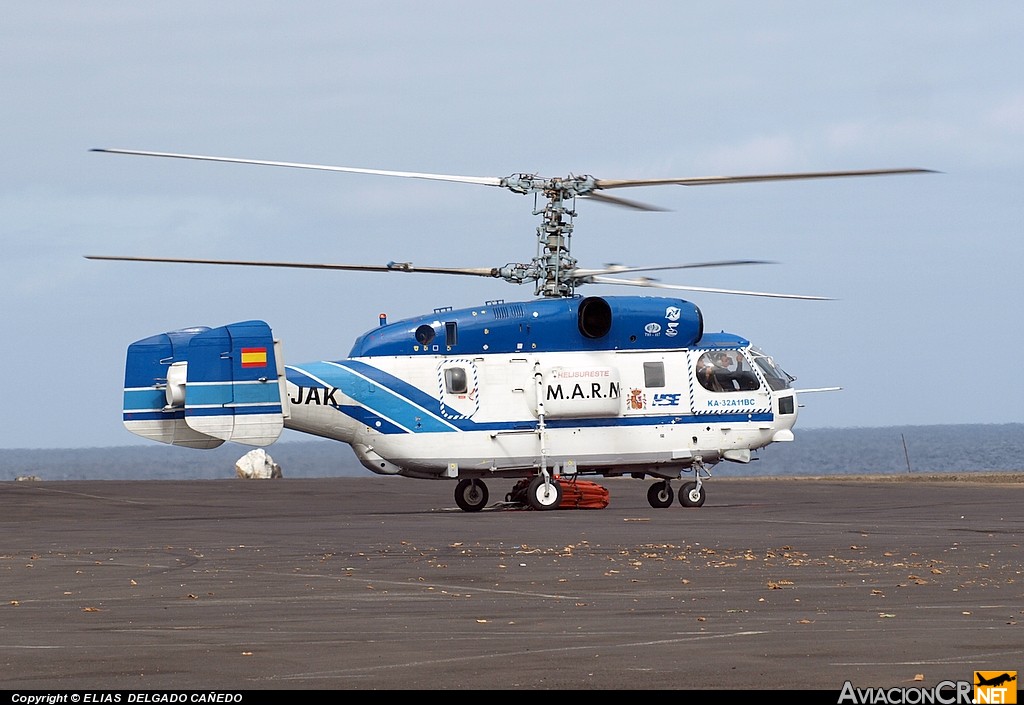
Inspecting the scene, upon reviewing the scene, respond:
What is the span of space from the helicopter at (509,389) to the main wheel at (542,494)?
0.10 ft

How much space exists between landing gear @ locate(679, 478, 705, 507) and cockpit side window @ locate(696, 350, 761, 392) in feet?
6.46

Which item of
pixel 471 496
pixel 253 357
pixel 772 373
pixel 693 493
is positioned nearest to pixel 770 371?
pixel 772 373

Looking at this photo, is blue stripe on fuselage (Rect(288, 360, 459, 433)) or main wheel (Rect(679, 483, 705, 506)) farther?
main wheel (Rect(679, 483, 705, 506))

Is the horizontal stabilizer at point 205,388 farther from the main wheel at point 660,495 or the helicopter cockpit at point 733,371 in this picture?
the helicopter cockpit at point 733,371

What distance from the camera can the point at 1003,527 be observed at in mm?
24031

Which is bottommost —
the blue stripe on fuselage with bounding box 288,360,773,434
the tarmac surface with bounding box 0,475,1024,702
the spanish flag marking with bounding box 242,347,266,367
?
the tarmac surface with bounding box 0,475,1024,702

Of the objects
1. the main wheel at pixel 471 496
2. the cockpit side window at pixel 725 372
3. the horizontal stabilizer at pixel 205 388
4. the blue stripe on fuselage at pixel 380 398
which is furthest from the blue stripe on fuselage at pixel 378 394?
the cockpit side window at pixel 725 372

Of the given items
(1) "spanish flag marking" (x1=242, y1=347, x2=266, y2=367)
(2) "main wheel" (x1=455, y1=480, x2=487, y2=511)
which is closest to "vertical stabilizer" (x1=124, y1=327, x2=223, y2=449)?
(1) "spanish flag marking" (x1=242, y1=347, x2=266, y2=367)

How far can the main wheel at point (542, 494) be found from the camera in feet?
103

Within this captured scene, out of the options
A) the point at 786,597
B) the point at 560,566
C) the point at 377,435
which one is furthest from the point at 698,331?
the point at 786,597

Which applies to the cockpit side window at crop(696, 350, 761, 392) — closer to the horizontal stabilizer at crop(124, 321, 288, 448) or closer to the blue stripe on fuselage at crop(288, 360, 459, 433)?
the blue stripe on fuselage at crop(288, 360, 459, 433)

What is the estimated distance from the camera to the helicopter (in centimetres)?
2875

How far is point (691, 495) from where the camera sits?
32.3 meters

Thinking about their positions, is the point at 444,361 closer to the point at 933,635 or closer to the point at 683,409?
the point at 683,409
